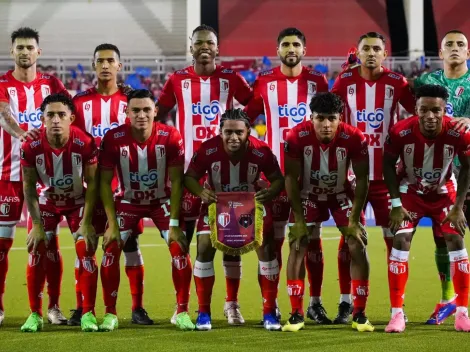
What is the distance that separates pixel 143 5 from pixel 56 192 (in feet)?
59.0

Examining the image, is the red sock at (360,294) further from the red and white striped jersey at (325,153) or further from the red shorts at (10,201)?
the red shorts at (10,201)

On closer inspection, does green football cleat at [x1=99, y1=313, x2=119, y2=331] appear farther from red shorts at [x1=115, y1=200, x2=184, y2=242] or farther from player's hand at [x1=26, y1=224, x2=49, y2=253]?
player's hand at [x1=26, y1=224, x2=49, y2=253]

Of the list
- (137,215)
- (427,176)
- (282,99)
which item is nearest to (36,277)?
(137,215)

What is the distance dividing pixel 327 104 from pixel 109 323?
207cm

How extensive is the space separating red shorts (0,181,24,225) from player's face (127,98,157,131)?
3.67 feet

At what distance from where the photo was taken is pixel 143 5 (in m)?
23.7

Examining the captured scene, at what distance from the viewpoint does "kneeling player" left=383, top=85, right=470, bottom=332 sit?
6.09m

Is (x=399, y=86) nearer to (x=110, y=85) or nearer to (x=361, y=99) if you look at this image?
(x=361, y=99)

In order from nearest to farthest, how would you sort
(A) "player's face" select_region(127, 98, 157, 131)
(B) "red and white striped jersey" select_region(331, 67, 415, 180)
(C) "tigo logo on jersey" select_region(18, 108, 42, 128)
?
(A) "player's face" select_region(127, 98, 157, 131), (B) "red and white striped jersey" select_region(331, 67, 415, 180), (C) "tigo logo on jersey" select_region(18, 108, 42, 128)

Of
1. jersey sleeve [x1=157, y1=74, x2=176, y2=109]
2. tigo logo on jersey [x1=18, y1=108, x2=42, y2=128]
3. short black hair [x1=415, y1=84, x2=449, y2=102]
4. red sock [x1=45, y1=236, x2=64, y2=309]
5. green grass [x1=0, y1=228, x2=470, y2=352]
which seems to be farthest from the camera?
jersey sleeve [x1=157, y1=74, x2=176, y2=109]

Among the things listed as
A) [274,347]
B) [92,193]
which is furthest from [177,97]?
[274,347]

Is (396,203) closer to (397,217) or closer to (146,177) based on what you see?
(397,217)

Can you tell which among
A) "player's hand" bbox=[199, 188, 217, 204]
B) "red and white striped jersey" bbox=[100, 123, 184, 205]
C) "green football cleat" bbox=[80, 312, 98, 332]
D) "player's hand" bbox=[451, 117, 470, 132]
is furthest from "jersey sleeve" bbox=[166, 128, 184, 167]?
"player's hand" bbox=[451, 117, 470, 132]

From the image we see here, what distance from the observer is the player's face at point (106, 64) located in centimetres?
676
